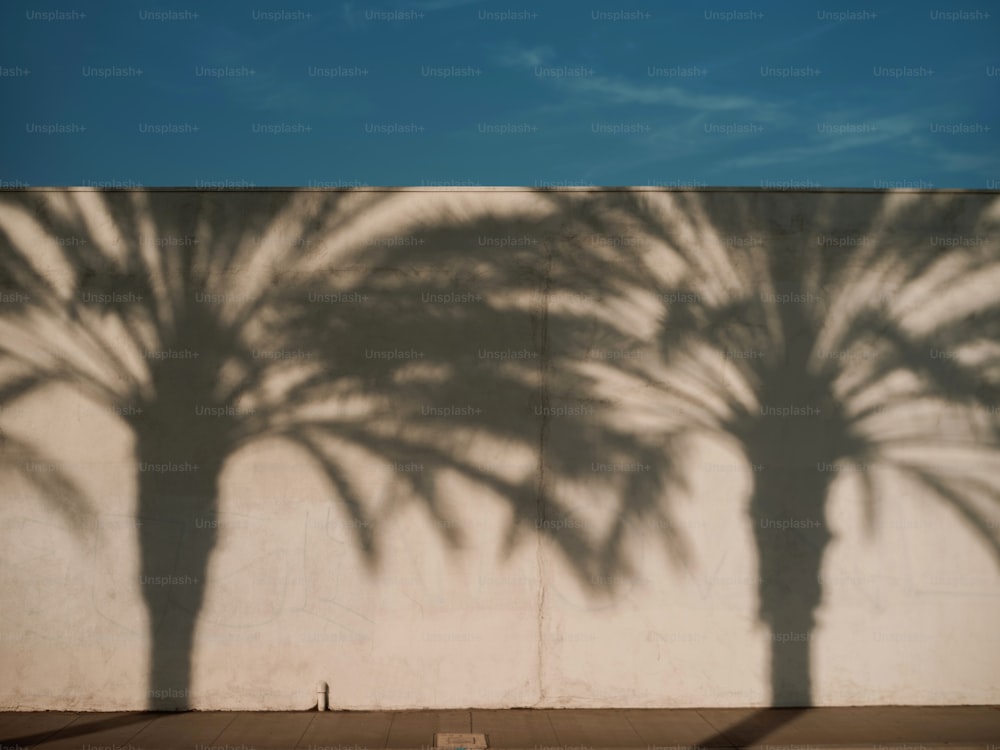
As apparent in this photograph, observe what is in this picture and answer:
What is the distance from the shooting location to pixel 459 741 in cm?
762

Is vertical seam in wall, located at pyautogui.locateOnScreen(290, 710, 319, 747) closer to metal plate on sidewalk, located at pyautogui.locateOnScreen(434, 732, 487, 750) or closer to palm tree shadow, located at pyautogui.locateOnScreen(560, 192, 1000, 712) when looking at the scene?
metal plate on sidewalk, located at pyautogui.locateOnScreen(434, 732, 487, 750)

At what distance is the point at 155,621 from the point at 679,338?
19.2 ft

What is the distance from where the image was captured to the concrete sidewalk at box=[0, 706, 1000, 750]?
7582mm

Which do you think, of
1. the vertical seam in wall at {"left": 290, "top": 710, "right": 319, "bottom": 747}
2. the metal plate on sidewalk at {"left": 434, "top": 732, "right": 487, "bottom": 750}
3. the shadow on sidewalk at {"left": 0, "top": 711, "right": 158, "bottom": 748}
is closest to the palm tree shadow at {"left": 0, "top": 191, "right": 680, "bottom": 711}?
the shadow on sidewalk at {"left": 0, "top": 711, "right": 158, "bottom": 748}

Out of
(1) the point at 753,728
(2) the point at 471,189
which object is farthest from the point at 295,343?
(1) the point at 753,728

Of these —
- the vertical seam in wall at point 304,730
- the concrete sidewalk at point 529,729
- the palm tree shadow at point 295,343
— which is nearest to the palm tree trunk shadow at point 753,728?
the concrete sidewalk at point 529,729

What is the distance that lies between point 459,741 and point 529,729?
2.33 ft

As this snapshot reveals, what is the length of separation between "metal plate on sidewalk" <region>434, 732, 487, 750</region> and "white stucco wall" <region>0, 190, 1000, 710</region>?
74 centimetres

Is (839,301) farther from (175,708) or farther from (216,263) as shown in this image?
(175,708)

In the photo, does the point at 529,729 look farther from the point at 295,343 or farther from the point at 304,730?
the point at 295,343

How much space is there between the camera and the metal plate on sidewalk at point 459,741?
7.50 metres

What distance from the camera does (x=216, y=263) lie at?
877cm

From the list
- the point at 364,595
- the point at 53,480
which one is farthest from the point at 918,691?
the point at 53,480

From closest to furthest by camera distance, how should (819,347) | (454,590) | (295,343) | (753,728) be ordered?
(753,728) → (454,590) → (295,343) → (819,347)
